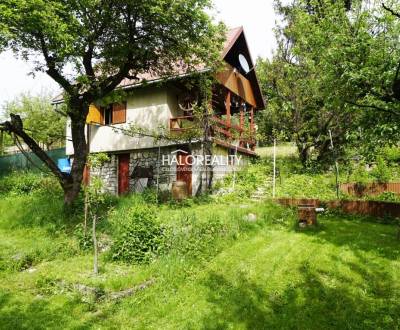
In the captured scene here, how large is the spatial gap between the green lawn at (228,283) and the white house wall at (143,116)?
321 inches

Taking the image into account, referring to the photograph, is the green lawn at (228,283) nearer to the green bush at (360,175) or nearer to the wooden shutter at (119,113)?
the green bush at (360,175)

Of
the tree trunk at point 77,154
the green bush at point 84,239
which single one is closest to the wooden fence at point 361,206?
the green bush at point 84,239

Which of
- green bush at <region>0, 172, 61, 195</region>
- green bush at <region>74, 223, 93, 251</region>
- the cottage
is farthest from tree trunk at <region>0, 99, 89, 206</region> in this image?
green bush at <region>0, 172, 61, 195</region>

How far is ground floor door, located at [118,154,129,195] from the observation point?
17797 millimetres

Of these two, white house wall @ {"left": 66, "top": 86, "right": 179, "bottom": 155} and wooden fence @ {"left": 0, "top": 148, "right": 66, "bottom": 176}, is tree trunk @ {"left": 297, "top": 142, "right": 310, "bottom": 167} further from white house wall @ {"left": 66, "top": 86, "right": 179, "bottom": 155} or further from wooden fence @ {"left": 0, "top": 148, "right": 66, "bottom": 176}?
wooden fence @ {"left": 0, "top": 148, "right": 66, "bottom": 176}

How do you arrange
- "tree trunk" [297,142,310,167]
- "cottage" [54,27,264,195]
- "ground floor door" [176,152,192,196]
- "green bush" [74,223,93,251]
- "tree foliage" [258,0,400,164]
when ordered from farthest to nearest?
"tree trunk" [297,142,310,167] < "ground floor door" [176,152,192,196] < "cottage" [54,27,264,195] < "tree foliage" [258,0,400,164] < "green bush" [74,223,93,251]

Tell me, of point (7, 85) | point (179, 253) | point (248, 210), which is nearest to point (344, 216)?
point (248, 210)

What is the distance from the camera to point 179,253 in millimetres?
7719

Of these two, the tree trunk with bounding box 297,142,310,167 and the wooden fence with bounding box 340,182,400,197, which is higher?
the tree trunk with bounding box 297,142,310,167

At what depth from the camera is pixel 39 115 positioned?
106 ft

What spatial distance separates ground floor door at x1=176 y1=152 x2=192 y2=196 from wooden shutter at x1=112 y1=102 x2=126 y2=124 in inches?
150

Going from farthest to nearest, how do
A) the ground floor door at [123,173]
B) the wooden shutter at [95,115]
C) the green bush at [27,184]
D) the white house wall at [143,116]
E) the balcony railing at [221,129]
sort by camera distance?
the wooden shutter at [95,115] < the ground floor door at [123,173] < the white house wall at [143,116] < the balcony railing at [221,129] < the green bush at [27,184]

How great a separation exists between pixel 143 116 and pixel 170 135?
7.17ft

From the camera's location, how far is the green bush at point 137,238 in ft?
25.5
